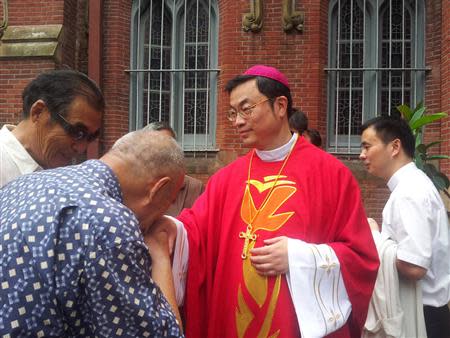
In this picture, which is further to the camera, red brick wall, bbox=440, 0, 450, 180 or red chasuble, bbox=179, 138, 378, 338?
red brick wall, bbox=440, 0, 450, 180

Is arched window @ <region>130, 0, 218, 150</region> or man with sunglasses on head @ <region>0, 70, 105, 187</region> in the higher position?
arched window @ <region>130, 0, 218, 150</region>

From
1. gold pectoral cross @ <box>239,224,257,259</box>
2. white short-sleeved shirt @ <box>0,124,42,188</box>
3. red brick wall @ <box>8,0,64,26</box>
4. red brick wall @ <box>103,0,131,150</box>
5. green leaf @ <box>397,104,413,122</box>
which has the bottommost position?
gold pectoral cross @ <box>239,224,257,259</box>

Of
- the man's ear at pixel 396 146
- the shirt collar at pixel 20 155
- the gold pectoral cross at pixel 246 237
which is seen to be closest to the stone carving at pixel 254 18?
the man's ear at pixel 396 146

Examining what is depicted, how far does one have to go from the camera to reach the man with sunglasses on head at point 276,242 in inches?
113

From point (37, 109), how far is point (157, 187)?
96cm

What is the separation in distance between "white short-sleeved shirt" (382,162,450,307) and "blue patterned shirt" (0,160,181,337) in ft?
7.72

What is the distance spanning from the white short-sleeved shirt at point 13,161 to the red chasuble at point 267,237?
0.86m

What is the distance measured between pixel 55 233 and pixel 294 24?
7.66m

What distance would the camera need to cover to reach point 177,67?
9484mm

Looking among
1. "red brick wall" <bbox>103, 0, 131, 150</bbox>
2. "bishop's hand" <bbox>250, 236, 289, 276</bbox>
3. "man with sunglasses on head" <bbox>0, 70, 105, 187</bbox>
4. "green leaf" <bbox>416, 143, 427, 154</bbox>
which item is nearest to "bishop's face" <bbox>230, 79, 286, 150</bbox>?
"bishop's hand" <bbox>250, 236, 289, 276</bbox>

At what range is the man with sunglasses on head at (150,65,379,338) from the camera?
9.43 ft

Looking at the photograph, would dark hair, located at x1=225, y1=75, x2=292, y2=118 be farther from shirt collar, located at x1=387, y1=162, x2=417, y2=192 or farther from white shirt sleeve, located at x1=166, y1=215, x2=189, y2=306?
shirt collar, located at x1=387, y1=162, x2=417, y2=192

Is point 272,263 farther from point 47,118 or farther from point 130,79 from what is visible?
point 130,79

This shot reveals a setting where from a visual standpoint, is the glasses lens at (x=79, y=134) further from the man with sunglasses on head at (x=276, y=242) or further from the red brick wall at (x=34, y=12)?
the red brick wall at (x=34, y=12)
